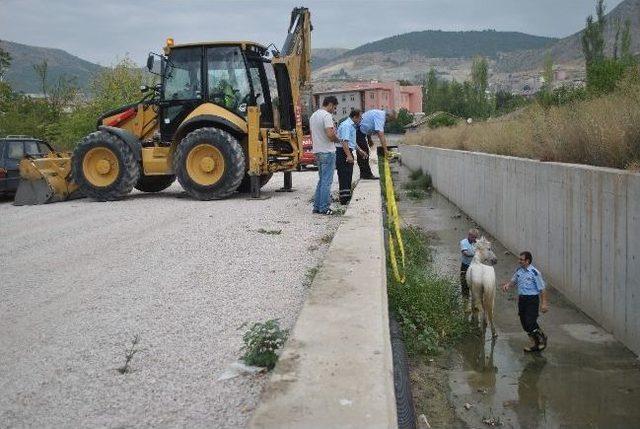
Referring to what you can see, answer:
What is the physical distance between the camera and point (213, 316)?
5.14 meters

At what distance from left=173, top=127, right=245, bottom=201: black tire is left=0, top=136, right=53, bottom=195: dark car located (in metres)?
4.48

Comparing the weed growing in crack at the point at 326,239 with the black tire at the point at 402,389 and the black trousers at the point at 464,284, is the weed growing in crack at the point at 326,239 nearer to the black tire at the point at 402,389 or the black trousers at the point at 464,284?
the black trousers at the point at 464,284

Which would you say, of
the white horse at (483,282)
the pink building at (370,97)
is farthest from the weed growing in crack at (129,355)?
the pink building at (370,97)

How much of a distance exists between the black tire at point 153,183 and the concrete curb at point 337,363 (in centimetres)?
1040

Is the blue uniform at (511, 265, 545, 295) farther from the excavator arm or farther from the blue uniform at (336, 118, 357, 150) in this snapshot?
the excavator arm

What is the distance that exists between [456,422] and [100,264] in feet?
13.9

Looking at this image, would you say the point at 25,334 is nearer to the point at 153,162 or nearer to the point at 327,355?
the point at 327,355

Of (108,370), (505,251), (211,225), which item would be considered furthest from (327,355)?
(505,251)

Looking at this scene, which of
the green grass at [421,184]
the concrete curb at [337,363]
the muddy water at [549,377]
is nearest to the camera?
the concrete curb at [337,363]

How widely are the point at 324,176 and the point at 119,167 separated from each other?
5.25 meters

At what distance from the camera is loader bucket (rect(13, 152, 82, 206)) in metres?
13.6

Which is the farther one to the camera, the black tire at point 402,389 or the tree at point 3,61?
the tree at point 3,61

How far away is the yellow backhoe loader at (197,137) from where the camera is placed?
42.3 feet

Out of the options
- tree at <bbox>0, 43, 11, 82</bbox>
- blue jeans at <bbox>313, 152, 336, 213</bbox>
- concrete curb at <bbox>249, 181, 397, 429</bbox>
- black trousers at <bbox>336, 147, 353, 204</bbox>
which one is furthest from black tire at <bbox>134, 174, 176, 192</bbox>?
tree at <bbox>0, 43, 11, 82</bbox>
